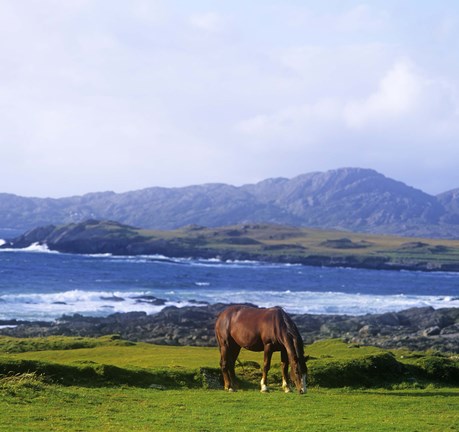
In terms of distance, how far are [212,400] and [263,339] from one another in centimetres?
283

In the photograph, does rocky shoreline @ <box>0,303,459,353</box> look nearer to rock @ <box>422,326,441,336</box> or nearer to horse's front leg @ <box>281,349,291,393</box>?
rock @ <box>422,326,441,336</box>

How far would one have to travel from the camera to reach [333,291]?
124 meters

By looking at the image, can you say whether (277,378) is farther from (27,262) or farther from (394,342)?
(27,262)

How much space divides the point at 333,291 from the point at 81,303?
4304 cm

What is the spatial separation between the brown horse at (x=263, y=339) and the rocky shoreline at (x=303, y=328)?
3025 centimetres

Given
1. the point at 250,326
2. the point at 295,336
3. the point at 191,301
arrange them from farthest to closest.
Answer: the point at 191,301, the point at 250,326, the point at 295,336

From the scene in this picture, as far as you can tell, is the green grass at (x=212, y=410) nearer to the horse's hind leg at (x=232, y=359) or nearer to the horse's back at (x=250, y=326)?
the horse's hind leg at (x=232, y=359)

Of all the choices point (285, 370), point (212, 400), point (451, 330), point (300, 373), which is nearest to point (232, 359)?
point (285, 370)

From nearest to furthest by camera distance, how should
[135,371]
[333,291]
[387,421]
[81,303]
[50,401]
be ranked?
[387,421] → [50,401] → [135,371] → [81,303] → [333,291]

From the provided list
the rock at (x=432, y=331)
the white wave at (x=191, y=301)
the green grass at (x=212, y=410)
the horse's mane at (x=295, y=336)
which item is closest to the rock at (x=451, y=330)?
the rock at (x=432, y=331)

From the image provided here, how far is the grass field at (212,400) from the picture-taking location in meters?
17.4

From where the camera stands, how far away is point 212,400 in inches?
836

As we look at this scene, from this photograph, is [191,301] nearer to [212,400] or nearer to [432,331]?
[432,331]

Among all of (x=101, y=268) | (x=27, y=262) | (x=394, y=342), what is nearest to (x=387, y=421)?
(x=394, y=342)
